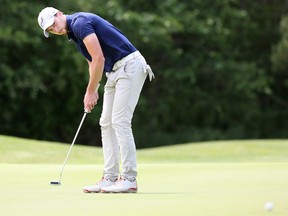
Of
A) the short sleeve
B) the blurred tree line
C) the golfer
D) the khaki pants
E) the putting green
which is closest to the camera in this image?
the putting green

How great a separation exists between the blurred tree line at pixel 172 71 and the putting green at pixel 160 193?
1565 centimetres

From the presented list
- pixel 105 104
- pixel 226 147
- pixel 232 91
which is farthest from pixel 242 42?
pixel 105 104

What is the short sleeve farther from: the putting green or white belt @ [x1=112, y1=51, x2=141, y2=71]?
the putting green

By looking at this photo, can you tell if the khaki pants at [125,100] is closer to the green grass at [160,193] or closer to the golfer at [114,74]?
the golfer at [114,74]

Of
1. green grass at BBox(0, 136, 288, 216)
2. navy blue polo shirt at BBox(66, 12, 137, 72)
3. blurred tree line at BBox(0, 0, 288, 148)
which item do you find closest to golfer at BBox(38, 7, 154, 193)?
navy blue polo shirt at BBox(66, 12, 137, 72)

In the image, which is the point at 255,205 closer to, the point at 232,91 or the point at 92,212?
the point at 92,212

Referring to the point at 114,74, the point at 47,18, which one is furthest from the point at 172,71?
the point at 47,18

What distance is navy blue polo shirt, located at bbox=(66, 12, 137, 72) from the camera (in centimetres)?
713

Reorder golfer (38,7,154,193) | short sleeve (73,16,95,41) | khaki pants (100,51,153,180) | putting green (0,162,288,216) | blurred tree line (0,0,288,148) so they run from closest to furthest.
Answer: putting green (0,162,288,216), short sleeve (73,16,95,41), golfer (38,7,154,193), khaki pants (100,51,153,180), blurred tree line (0,0,288,148)

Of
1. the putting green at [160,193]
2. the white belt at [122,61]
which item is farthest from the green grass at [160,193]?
the white belt at [122,61]

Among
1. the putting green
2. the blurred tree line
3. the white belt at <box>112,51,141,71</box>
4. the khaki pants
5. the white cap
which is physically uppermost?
the white cap

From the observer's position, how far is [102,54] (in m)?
7.17

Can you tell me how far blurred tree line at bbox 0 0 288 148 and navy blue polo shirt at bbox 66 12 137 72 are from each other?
17.4 meters

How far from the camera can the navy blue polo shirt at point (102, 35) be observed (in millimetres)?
7133
